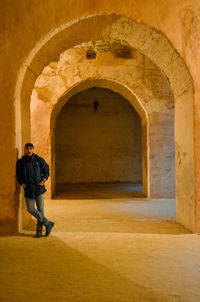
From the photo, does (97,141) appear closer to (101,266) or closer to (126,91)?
(126,91)

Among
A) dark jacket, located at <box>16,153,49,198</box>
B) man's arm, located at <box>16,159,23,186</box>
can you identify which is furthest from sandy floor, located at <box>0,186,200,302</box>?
man's arm, located at <box>16,159,23,186</box>

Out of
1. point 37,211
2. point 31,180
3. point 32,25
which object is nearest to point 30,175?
point 31,180

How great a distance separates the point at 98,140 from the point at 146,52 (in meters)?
7.21

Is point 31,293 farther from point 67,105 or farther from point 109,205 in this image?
point 67,105

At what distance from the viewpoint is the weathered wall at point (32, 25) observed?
3496mm

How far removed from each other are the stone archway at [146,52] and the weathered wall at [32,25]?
9cm

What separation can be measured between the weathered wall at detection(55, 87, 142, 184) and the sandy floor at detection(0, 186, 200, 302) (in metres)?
6.91

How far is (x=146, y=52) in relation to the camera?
4.21 m

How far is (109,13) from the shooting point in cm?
349

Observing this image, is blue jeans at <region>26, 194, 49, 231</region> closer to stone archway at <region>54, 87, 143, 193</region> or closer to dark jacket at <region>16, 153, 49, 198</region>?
dark jacket at <region>16, 153, 49, 198</region>

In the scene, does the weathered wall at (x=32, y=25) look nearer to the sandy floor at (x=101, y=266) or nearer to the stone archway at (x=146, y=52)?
the stone archway at (x=146, y=52)

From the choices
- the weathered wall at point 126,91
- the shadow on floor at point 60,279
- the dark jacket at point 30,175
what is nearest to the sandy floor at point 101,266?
the shadow on floor at point 60,279

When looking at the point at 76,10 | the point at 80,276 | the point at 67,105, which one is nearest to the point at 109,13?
the point at 76,10

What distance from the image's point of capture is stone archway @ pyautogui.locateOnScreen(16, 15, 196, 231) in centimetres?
365
